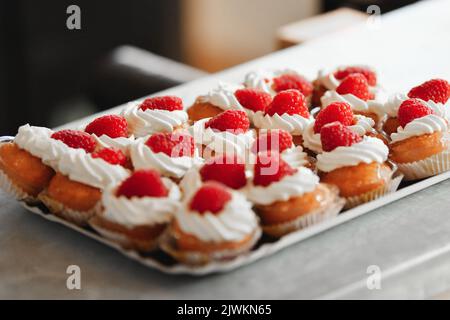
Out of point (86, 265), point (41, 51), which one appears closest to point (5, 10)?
point (41, 51)

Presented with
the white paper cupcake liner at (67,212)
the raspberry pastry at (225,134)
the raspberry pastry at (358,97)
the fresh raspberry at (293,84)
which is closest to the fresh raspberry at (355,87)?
the raspberry pastry at (358,97)

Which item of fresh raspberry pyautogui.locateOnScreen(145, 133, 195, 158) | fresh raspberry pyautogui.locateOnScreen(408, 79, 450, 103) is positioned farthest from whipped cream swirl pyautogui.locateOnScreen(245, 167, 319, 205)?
fresh raspberry pyautogui.locateOnScreen(408, 79, 450, 103)

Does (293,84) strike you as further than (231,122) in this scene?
Yes

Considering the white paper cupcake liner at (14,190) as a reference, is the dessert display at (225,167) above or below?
above

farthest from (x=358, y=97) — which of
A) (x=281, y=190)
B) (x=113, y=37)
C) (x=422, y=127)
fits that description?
(x=113, y=37)

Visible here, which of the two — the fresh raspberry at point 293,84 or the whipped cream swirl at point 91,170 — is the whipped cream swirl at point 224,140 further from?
the fresh raspberry at point 293,84

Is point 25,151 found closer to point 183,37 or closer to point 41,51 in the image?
point 41,51

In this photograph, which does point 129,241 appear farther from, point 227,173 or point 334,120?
point 334,120
